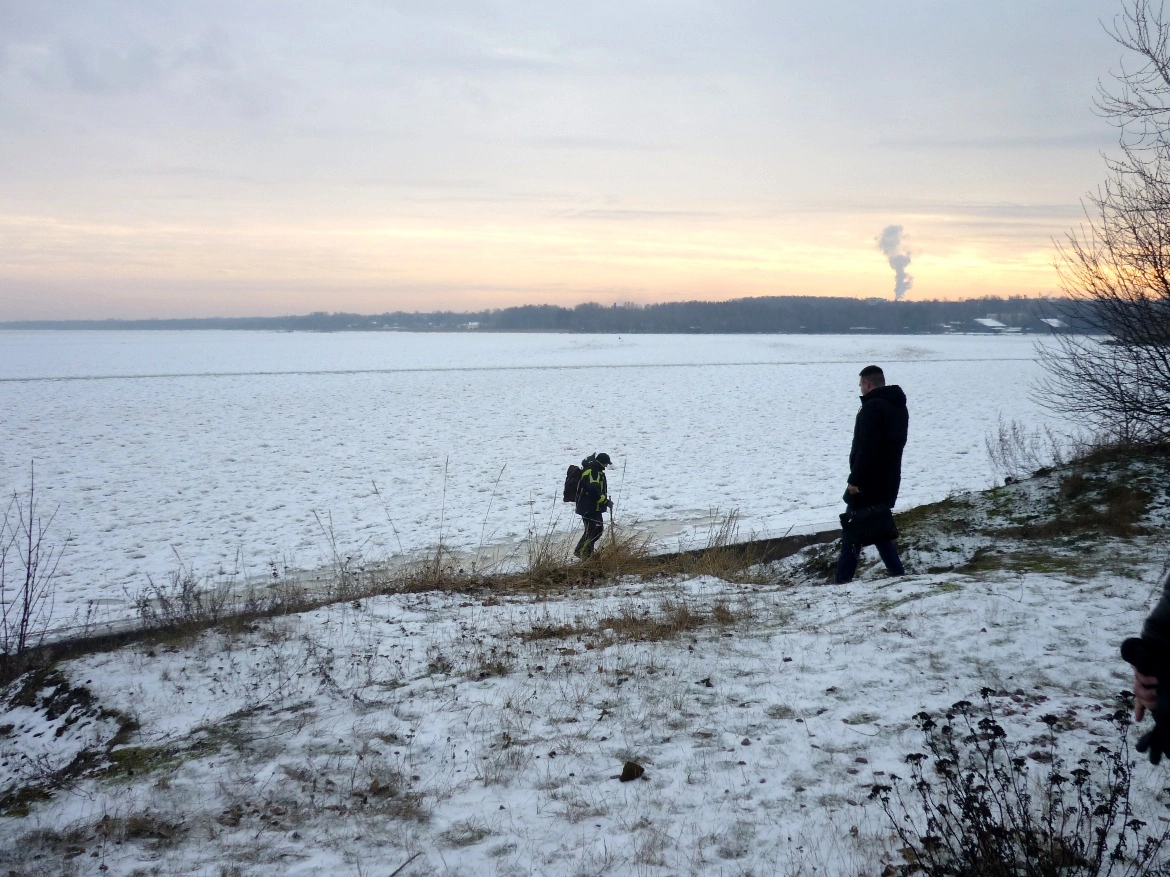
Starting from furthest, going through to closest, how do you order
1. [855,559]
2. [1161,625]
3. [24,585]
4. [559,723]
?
[24,585] < [855,559] < [559,723] < [1161,625]

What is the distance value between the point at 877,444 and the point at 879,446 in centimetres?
3

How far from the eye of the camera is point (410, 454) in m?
19.4

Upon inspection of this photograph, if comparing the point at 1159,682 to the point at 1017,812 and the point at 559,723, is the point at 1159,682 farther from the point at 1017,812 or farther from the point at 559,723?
the point at 559,723

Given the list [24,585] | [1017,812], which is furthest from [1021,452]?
[24,585]

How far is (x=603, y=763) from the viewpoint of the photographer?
165 inches

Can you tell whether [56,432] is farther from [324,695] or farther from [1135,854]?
[1135,854]

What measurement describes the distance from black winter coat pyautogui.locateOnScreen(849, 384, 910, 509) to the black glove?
453 centimetres

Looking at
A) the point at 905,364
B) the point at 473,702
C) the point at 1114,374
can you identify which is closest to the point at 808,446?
the point at 1114,374

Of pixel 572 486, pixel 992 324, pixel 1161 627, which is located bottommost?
pixel 572 486

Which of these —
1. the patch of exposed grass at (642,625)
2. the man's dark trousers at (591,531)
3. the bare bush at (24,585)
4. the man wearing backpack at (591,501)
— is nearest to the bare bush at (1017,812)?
the patch of exposed grass at (642,625)

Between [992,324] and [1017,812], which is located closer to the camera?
[1017,812]

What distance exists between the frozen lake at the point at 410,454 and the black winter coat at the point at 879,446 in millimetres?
3922

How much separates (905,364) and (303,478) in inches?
1635

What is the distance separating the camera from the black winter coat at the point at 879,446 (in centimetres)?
686
